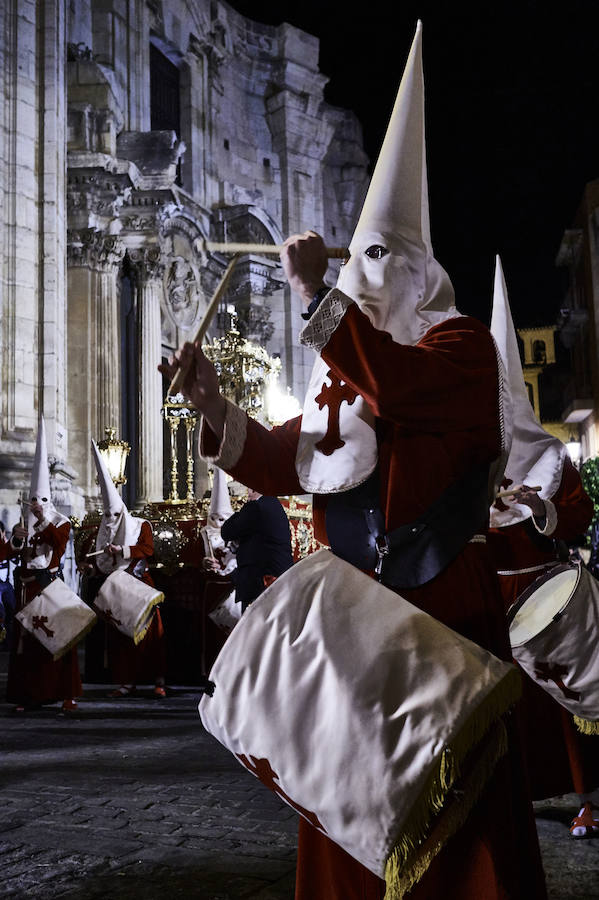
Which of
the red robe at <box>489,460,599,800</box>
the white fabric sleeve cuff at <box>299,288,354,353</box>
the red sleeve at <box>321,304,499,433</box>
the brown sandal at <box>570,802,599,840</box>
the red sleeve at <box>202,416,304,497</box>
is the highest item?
the white fabric sleeve cuff at <box>299,288,354,353</box>

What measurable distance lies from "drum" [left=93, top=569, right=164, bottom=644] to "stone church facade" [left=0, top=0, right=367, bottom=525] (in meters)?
4.19

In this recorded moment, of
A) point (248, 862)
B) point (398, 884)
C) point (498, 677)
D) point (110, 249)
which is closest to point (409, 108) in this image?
point (498, 677)

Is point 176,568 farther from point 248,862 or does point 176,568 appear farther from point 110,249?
point 110,249

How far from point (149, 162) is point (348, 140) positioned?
13.8 m

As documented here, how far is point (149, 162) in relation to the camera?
68.5ft

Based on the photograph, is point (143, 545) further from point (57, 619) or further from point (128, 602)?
point (57, 619)

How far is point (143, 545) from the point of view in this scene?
10742mm

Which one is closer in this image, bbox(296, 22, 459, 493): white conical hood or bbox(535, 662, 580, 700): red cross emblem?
bbox(296, 22, 459, 493): white conical hood

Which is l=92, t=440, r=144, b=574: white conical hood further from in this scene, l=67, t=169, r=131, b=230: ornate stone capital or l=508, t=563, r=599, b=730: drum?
l=67, t=169, r=131, b=230: ornate stone capital

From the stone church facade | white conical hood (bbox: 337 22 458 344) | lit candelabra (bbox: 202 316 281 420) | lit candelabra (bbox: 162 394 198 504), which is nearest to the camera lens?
Answer: white conical hood (bbox: 337 22 458 344)

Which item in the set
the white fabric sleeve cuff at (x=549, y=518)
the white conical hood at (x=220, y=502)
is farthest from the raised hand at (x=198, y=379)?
the white conical hood at (x=220, y=502)

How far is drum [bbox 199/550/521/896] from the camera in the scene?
2.04 metres

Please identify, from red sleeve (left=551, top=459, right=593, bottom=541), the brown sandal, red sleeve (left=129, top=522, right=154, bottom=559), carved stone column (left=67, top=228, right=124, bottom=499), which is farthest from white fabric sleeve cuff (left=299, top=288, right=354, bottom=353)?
carved stone column (left=67, top=228, right=124, bottom=499)

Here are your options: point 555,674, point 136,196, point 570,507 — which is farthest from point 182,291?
point 555,674
